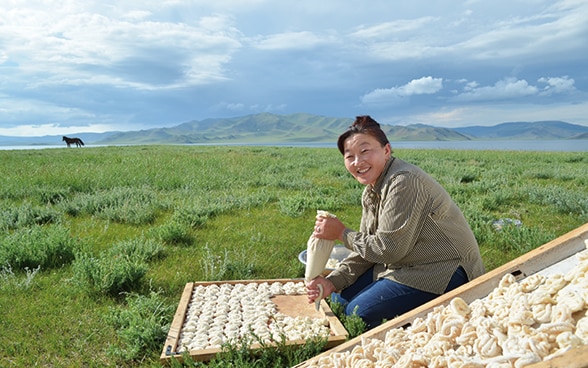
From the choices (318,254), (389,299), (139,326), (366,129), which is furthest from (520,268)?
(139,326)

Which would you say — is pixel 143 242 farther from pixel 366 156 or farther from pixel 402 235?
pixel 402 235

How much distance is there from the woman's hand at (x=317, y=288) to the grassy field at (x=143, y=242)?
4.05ft

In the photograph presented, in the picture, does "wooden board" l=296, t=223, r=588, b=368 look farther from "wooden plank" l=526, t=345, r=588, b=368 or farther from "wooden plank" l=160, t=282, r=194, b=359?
"wooden plank" l=526, t=345, r=588, b=368

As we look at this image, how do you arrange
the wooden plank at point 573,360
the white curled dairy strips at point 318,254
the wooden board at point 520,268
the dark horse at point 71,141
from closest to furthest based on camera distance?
the wooden plank at point 573,360 → the wooden board at point 520,268 → the white curled dairy strips at point 318,254 → the dark horse at point 71,141

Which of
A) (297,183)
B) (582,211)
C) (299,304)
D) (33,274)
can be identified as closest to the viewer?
(299,304)

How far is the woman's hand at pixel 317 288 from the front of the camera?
4.09m

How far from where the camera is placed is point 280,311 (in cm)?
421

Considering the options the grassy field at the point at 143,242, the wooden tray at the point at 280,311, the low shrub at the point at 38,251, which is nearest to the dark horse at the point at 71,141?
the grassy field at the point at 143,242

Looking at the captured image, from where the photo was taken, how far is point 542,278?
245cm

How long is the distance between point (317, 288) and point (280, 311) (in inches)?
17.5

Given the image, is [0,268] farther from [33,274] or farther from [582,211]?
[582,211]

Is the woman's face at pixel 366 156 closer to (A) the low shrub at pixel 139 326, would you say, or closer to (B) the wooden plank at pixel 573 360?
(A) the low shrub at pixel 139 326

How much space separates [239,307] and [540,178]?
12035mm

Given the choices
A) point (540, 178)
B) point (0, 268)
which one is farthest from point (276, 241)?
point (540, 178)
